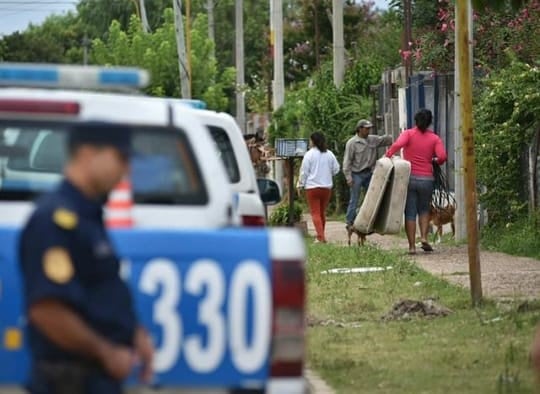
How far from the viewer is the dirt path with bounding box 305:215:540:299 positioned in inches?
599

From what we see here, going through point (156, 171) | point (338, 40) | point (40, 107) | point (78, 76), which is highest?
point (338, 40)

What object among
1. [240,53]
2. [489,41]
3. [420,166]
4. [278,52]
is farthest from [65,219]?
[240,53]

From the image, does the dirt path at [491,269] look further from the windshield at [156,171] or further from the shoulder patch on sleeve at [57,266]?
the shoulder patch on sleeve at [57,266]

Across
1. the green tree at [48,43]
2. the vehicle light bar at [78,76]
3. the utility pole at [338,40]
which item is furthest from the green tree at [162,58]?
the vehicle light bar at [78,76]

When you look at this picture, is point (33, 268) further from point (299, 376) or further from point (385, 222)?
point (385, 222)

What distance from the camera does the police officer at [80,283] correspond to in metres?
5.36

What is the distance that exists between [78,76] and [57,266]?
1877mm

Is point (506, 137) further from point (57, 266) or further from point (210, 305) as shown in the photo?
point (57, 266)

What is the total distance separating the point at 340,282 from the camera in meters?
16.4

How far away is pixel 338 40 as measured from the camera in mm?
32188

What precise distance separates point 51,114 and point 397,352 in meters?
5.37

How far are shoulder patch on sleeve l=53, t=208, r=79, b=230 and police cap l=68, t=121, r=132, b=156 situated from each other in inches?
9.4

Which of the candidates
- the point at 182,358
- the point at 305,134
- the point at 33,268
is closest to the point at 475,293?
the point at 182,358

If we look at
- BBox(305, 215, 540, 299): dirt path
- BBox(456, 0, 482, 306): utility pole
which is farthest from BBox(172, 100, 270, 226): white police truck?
BBox(305, 215, 540, 299): dirt path
